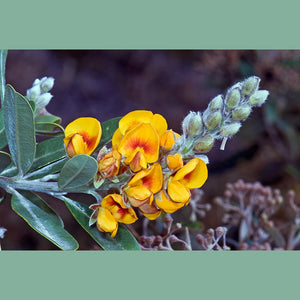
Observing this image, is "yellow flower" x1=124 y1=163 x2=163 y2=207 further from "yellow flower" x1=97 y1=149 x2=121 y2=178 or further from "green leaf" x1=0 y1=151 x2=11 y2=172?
"green leaf" x1=0 y1=151 x2=11 y2=172

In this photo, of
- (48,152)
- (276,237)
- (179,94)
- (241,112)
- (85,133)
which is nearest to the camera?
(241,112)

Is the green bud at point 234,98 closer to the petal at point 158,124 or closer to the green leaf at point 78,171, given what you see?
the petal at point 158,124

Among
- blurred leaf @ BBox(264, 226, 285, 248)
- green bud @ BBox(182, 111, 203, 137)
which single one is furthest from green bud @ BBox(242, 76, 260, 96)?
blurred leaf @ BBox(264, 226, 285, 248)

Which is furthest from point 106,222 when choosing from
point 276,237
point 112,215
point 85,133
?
point 276,237

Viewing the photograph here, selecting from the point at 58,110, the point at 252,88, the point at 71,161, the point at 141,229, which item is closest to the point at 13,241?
the point at 58,110

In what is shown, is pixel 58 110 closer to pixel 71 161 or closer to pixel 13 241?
pixel 13 241

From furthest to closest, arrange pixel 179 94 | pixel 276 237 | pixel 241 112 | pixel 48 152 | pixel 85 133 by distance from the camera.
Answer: pixel 179 94 < pixel 276 237 < pixel 48 152 < pixel 85 133 < pixel 241 112

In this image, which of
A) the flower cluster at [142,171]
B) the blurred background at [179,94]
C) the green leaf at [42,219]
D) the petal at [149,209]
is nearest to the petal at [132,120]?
the flower cluster at [142,171]

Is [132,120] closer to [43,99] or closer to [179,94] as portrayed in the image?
[43,99]
